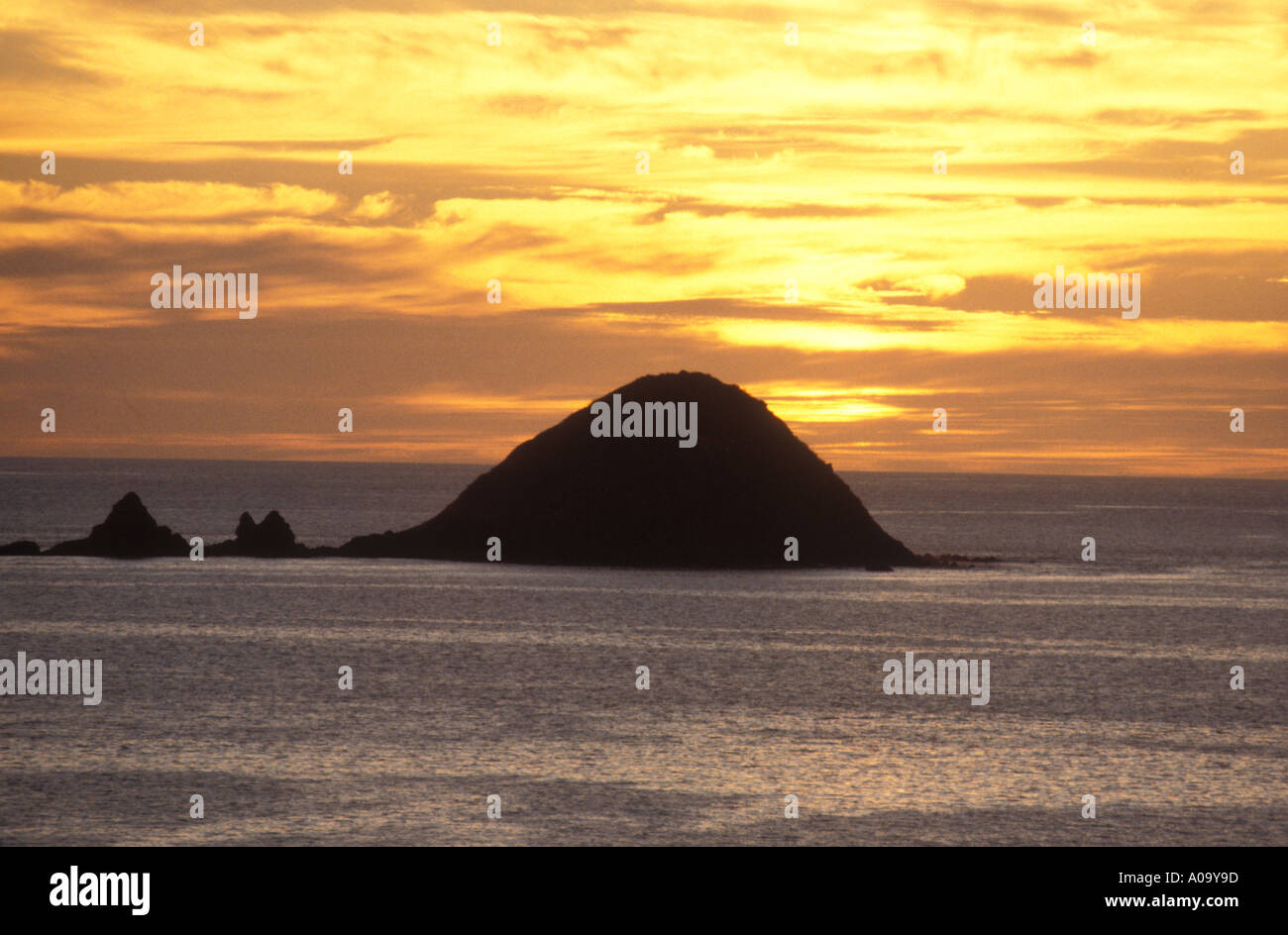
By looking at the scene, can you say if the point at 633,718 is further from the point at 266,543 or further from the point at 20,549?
the point at 20,549

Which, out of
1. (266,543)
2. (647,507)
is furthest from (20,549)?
(647,507)

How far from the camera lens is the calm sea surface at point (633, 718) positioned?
3981cm

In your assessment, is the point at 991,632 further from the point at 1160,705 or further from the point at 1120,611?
the point at 1160,705

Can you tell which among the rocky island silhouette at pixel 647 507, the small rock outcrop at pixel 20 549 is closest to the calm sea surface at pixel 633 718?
the rocky island silhouette at pixel 647 507

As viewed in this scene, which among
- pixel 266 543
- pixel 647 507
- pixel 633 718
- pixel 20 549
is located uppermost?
pixel 647 507

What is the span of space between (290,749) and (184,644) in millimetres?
34905

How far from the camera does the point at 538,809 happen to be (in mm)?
40750

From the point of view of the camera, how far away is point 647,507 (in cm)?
13312

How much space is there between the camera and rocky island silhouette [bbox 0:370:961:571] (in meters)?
132

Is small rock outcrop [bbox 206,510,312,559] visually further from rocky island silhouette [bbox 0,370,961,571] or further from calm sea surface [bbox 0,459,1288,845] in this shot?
calm sea surface [bbox 0,459,1288,845]

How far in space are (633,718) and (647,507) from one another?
76233 mm

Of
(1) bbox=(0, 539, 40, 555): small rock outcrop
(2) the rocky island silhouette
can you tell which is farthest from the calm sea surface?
(1) bbox=(0, 539, 40, 555): small rock outcrop
